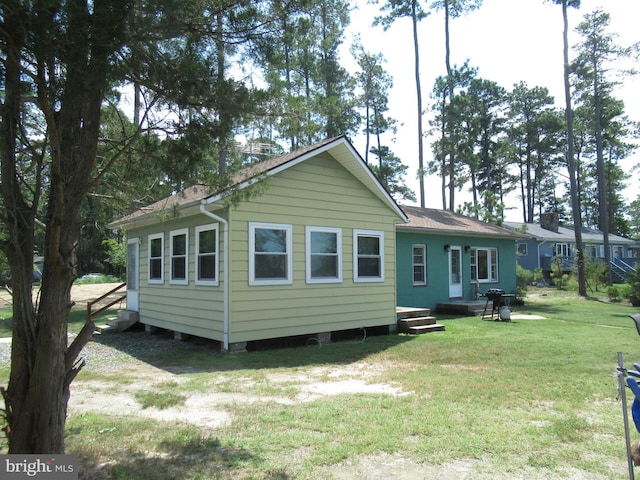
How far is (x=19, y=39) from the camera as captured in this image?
117 inches

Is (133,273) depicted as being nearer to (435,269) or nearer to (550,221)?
(435,269)

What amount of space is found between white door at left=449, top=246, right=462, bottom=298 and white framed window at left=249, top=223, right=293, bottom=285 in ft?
30.8

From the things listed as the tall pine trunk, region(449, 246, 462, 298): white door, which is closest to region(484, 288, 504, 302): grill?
region(449, 246, 462, 298): white door

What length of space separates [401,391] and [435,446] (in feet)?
6.46

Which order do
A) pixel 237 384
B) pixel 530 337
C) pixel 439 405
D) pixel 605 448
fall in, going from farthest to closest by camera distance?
pixel 530 337, pixel 237 384, pixel 439 405, pixel 605 448

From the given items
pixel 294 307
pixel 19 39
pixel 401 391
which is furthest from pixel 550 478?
pixel 294 307

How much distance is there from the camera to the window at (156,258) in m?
11.5

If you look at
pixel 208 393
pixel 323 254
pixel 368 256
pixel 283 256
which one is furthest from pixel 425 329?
pixel 208 393

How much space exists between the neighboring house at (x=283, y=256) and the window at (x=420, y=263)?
173 inches

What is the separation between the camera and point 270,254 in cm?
946

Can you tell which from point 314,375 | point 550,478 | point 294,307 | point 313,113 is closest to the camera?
point 550,478

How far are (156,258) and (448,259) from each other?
406 inches

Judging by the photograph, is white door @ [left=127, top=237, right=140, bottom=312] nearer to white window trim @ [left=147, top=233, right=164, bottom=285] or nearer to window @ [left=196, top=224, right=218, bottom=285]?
white window trim @ [left=147, top=233, right=164, bottom=285]

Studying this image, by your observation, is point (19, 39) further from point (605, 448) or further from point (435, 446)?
point (605, 448)
